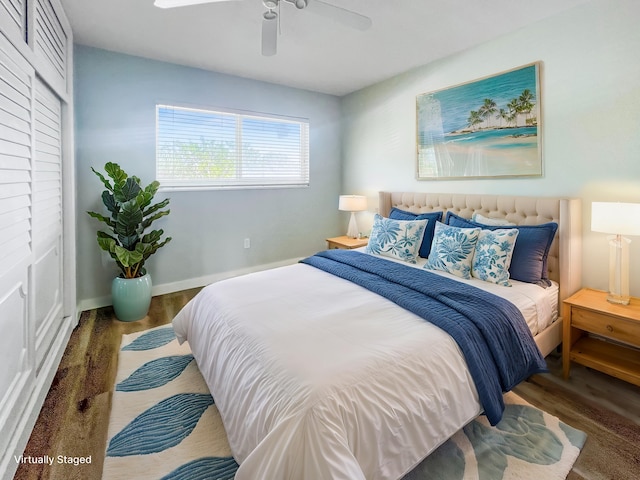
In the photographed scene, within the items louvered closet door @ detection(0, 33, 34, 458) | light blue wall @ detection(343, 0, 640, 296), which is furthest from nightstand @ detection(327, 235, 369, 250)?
louvered closet door @ detection(0, 33, 34, 458)

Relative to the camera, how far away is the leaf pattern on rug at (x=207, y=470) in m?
1.46

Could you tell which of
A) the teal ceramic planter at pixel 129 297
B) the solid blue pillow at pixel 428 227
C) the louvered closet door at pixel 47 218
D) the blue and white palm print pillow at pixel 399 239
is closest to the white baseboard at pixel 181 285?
the teal ceramic planter at pixel 129 297

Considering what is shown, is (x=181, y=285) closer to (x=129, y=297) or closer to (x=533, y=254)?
(x=129, y=297)

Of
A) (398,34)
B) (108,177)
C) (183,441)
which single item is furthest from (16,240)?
(398,34)

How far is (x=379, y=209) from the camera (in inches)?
157

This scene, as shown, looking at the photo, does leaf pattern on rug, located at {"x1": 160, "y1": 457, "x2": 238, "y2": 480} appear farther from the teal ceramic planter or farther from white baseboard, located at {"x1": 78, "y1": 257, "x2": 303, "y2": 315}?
white baseboard, located at {"x1": 78, "y1": 257, "x2": 303, "y2": 315}

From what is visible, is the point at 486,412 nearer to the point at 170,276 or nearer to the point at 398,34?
the point at 398,34

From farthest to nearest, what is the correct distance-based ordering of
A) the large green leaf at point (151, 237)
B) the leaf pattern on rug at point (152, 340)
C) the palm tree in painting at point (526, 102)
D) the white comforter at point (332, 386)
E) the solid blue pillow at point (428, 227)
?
1. the large green leaf at point (151, 237)
2. the solid blue pillow at point (428, 227)
3. the palm tree in painting at point (526, 102)
4. the leaf pattern on rug at point (152, 340)
5. the white comforter at point (332, 386)

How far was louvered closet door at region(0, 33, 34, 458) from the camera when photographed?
1546mm

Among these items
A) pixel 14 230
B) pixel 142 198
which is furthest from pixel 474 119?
pixel 14 230

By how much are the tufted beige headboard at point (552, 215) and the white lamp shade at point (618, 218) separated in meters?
0.30

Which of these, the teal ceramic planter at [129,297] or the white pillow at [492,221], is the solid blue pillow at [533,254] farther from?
the teal ceramic planter at [129,297]

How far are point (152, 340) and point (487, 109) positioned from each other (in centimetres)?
352

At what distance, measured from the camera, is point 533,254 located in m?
2.36
